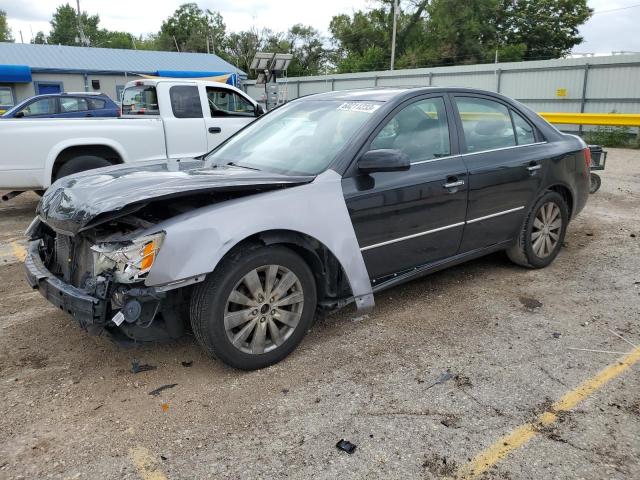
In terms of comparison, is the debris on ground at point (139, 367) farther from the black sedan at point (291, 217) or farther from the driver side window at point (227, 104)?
the driver side window at point (227, 104)

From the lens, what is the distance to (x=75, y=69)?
30109 mm

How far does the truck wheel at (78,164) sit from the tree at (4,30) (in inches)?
3753

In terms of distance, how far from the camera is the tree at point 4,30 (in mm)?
86438

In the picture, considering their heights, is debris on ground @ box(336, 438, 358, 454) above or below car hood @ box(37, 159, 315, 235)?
below

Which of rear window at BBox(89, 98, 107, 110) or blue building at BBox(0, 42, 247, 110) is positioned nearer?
rear window at BBox(89, 98, 107, 110)

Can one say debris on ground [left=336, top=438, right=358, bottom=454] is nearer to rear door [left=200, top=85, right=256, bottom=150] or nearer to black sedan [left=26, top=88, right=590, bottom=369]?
black sedan [left=26, top=88, right=590, bottom=369]

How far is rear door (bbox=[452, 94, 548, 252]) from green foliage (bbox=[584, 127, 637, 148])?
1294 centimetres

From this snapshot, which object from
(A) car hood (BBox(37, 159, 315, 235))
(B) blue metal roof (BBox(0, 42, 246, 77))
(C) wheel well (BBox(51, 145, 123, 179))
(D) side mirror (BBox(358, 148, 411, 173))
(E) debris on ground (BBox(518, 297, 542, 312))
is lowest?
(E) debris on ground (BBox(518, 297, 542, 312))

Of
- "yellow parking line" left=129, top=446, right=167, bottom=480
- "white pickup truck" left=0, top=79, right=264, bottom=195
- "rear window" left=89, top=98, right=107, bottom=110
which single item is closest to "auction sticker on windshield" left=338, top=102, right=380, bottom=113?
"yellow parking line" left=129, top=446, right=167, bottom=480

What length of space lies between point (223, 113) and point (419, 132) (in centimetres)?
534

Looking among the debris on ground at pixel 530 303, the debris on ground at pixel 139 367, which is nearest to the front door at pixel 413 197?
the debris on ground at pixel 530 303

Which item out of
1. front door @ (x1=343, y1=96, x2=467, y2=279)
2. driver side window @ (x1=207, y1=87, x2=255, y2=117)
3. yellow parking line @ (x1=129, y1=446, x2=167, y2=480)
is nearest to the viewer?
yellow parking line @ (x1=129, y1=446, x2=167, y2=480)

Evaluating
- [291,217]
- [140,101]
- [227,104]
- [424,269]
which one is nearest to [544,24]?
[227,104]

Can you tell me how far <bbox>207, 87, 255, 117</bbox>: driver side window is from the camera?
858cm
